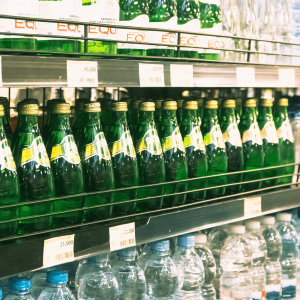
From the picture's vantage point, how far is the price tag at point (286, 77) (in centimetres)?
170

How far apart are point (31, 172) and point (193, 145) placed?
2.14 feet

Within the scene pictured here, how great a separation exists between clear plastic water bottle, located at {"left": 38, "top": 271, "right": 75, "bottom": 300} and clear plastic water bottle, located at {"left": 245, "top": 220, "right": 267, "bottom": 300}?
959 millimetres

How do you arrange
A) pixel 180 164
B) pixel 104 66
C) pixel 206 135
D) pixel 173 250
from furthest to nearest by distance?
pixel 173 250
pixel 206 135
pixel 180 164
pixel 104 66

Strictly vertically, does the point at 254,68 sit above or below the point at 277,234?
above

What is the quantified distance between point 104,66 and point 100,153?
0.94 ft

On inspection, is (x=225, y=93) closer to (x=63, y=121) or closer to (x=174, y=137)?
(x=174, y=137)

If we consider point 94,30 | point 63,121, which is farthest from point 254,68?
point 63,121

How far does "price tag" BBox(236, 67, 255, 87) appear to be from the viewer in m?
1.53

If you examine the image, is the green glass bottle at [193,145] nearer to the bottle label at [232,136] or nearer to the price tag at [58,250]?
the bottle label at [232,136]

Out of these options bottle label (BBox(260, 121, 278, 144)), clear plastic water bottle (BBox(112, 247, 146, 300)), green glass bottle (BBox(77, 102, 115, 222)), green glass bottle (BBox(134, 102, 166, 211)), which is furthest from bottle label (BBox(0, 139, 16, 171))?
bottle label (BBox(260, 121, 278, 144))

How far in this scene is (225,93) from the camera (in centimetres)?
241

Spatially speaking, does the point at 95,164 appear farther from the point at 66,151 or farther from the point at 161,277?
the point at 161,277

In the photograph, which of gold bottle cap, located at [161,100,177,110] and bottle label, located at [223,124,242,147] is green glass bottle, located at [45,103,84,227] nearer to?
gold bottle cap, located at [161,100,177,110]

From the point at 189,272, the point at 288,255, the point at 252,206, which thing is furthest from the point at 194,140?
the point at 288,255
